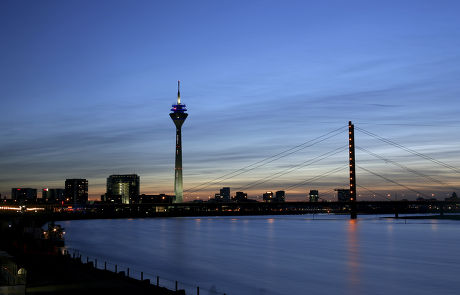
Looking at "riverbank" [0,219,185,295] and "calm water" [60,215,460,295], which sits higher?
"riverbank" [0,219,185,295]

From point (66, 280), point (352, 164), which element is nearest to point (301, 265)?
point (66, 280)

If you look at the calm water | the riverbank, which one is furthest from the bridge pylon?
the riverbank

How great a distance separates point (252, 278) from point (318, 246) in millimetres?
36799

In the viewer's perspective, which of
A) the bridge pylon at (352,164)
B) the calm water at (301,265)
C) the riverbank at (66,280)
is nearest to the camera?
the riverbank at (66,280)

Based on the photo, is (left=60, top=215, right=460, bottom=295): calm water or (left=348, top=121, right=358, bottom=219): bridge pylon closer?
(left=60, top=215, right=460, bottom=295): calm water

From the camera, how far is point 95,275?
93.2 feet

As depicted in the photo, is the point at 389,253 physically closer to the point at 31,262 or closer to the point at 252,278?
the point at 252,278

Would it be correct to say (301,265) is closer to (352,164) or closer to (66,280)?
(66,280)

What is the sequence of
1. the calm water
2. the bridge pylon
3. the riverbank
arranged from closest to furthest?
the riverbank < the calm water < the bridge pylon

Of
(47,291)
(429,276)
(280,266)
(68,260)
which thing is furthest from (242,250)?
(47,291)

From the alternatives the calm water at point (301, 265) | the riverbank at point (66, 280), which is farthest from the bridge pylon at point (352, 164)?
the riverbank at point (66, 280)

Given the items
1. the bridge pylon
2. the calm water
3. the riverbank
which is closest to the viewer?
the riverbank

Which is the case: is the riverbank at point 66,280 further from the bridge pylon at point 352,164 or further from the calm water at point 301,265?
the bridge pylon at point 352,164

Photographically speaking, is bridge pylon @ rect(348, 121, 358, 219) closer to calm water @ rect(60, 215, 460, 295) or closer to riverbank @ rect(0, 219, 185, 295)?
calm water @ rect(60, 215, 460, 295)
